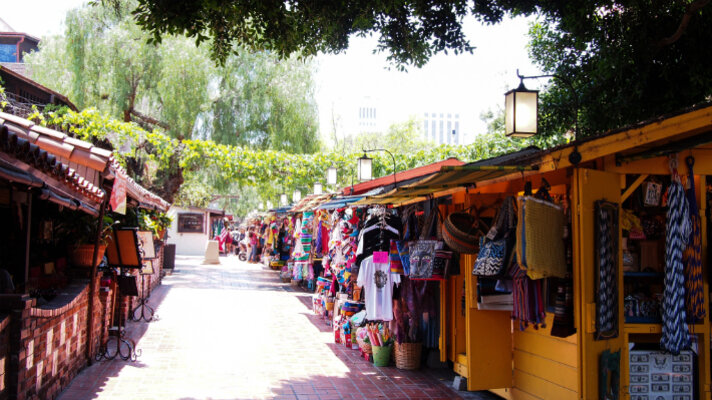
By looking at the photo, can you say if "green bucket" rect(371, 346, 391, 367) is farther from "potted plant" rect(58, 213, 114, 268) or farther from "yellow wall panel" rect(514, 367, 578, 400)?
"potted plant" rect(58, 213, 114, 268)

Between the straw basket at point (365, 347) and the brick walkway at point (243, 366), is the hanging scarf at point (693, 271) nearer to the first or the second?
the brick walkway at point (243, 366)

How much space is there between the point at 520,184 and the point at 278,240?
14.7 m

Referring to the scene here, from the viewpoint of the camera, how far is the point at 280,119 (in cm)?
2223

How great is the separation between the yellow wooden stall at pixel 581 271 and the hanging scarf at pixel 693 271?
0.33 feet

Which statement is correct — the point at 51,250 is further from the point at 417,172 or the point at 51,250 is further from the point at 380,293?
the point at 417,172

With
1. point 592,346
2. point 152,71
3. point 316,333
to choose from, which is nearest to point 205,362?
point 316,333

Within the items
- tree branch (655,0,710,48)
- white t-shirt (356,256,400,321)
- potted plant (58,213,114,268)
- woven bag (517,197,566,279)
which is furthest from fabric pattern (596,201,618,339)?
potted plant (58,213,114,268)

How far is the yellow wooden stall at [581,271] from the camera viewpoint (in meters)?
4.57

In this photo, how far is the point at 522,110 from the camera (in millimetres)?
6016

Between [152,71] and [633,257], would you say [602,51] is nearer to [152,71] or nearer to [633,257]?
[633,257]

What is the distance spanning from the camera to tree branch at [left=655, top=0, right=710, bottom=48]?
7.00 meters

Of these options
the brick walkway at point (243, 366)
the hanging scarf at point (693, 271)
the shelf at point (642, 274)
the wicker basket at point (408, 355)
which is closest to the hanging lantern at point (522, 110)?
the hanging scarf at point (693, 271)

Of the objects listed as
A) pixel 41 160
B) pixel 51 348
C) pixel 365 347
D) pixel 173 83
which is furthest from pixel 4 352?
pixel 173 83

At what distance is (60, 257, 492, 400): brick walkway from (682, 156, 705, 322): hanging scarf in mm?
2647
